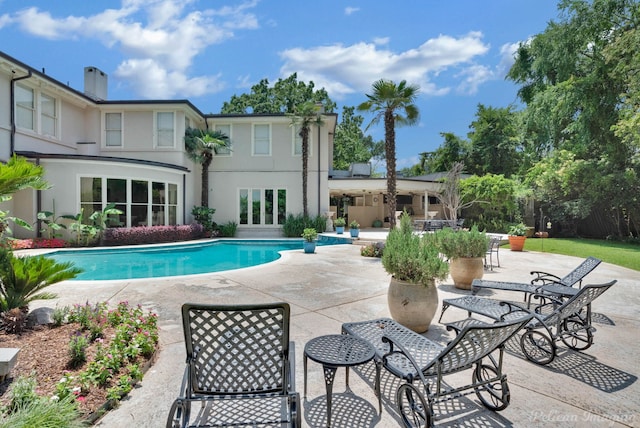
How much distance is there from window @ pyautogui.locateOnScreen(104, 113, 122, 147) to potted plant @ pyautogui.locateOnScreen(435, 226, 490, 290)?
17.1 meters

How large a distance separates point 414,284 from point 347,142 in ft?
116

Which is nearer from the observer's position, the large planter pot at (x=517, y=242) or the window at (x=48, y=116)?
the large planter pot at (x=517, y=242)

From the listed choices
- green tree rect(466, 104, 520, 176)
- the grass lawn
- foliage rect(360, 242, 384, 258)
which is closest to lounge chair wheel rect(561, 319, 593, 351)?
foliage rect(360, 242, 384, 258)

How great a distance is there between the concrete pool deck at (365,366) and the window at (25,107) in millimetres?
10582

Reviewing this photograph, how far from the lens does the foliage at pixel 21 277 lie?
3660mm

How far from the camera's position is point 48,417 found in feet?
6.73

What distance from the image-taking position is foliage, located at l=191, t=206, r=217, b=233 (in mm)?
17547

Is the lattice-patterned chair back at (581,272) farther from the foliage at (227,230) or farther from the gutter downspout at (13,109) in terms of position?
the gutter downspout at (13,109)

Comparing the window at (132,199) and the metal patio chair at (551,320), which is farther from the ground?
the window at (132,199)

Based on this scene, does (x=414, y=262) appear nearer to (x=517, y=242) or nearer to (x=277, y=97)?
(x=517, y=242)

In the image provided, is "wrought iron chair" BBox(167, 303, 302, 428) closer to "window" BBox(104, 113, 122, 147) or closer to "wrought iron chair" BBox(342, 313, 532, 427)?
"wrought iron chair" BBox(342, 313, 532, 427)

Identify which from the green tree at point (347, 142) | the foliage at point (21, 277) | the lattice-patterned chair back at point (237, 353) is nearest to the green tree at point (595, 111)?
the lattice-patterned chair back at point (237, 353)

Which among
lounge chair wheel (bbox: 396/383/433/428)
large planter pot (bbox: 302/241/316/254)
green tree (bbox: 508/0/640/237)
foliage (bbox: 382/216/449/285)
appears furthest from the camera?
green tree (bbox: 508/0/640/237)

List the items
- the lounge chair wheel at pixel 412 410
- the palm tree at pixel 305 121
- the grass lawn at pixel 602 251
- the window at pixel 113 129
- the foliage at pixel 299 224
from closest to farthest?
the lounge chair wheel at pixel 412 410
the grass lawn at pixel 602 251
the window at pixel 113 129
the palm tree at pixel 305 121
the foliage at pixel 299 224
